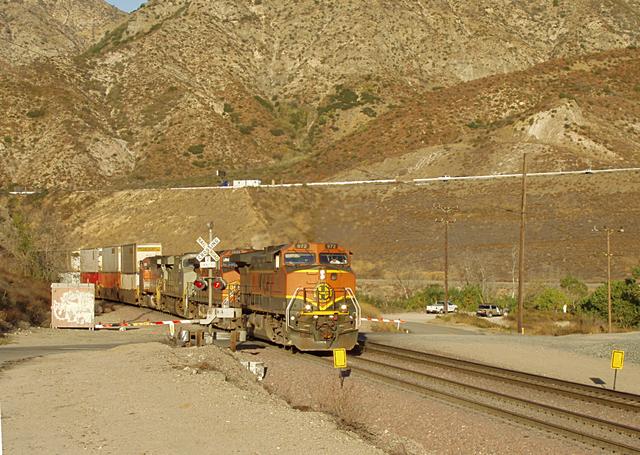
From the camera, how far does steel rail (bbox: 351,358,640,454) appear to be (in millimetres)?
15570

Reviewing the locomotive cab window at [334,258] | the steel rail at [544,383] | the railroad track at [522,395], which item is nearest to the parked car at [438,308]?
the steel rail at [544,383]

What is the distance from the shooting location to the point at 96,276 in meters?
70.1

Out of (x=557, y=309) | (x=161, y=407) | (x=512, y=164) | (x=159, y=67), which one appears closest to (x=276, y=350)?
(x=161, y=407)

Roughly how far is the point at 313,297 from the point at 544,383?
7.68m

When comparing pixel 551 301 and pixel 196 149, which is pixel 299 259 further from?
pixel 196 149

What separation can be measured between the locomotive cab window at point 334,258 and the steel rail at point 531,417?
4.61 meters

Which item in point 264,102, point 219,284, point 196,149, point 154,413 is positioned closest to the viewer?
point 154,413

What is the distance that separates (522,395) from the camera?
21.5 m

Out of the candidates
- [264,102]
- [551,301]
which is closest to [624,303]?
[551,301]

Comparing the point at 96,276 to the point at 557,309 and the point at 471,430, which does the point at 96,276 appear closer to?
the point at 557,309

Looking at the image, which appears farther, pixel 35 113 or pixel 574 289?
pixel 35 113

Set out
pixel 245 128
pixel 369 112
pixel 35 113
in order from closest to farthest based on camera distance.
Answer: pixel 35 113
pixel 369 112
pixel 245 128

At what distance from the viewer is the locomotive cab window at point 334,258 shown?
28.0 metres

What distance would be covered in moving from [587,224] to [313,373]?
67482 mm
